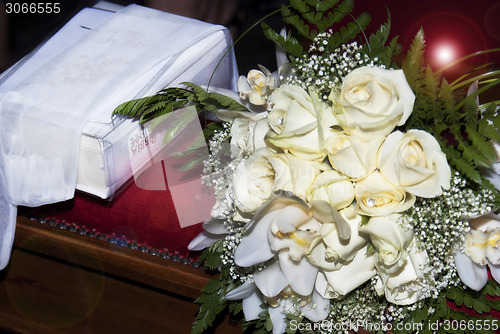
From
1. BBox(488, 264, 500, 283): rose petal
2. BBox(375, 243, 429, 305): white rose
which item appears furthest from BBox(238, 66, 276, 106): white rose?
BBox(488, 264, 500, 283): rose petal

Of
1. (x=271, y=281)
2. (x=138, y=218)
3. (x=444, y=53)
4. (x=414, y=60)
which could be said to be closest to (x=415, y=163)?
(x=414, y=60)

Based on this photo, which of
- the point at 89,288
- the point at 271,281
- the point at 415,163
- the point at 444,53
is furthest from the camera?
the point at 444,53

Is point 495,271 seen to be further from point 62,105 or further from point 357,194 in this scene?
point 62,105

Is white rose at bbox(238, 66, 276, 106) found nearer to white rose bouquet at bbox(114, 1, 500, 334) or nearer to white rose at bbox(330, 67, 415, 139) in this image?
white rose bouquet at bbox(114, 1, 500, 334)

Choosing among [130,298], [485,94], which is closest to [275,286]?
[130,298]

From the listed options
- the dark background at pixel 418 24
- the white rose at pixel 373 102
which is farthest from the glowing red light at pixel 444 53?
the white rose at pixel 373 102

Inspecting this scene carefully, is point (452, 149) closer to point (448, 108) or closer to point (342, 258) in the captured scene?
point (448, 108)

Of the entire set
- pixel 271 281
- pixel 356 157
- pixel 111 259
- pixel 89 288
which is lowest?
pixel 89 288

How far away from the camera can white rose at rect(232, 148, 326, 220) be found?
0.81 metres

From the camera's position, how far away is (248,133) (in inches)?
35.5

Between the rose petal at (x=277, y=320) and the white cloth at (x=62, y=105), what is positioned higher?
the white cloth at (x=62, y=105)

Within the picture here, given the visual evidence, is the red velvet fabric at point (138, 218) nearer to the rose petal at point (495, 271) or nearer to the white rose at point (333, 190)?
the white rose at point (333, 190)

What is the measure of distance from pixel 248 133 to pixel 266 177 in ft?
0.29

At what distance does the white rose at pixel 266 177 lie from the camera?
811 mm
